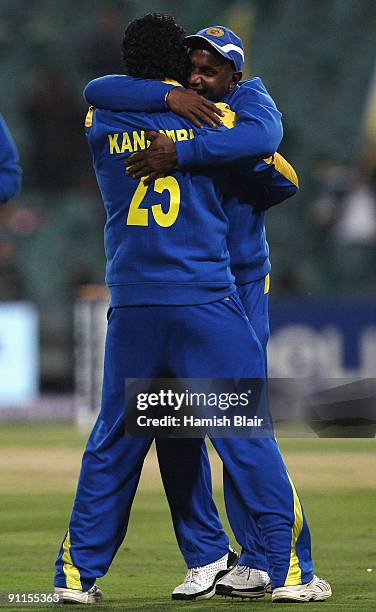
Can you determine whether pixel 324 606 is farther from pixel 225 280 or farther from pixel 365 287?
pixel 365 287

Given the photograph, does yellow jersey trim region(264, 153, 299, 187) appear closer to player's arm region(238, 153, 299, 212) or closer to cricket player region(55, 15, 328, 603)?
player's arm region(238, 153, 299, 212)

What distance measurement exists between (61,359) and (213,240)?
912cm

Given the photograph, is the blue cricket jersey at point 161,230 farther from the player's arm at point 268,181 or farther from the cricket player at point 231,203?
the player's arm at point 268,181

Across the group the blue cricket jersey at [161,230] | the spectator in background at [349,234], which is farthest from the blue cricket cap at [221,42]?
the spectator in background at [349,234]

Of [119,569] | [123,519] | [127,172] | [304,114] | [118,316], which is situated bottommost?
[119,569]

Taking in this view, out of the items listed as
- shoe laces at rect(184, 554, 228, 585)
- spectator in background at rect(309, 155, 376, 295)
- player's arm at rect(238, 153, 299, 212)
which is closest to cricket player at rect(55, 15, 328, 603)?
player's arm at rect(238, 153, 299, 212)

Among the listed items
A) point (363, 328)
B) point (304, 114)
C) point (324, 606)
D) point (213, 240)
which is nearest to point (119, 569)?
point (324, 606)

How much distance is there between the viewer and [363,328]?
40.1ft

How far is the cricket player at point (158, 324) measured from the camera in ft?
13.0

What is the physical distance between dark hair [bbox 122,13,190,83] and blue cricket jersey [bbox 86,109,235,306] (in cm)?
16

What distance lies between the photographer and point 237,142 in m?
3.97

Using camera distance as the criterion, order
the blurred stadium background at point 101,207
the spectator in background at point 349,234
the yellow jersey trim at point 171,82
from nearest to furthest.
Answer: the yellow jersey trim at point 171,82, the blurred stadium background at point 101,207, the spectator in background at point 349,234

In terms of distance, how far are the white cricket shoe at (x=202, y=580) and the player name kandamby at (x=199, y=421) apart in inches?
20.9

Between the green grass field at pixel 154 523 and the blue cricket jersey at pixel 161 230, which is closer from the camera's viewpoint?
the blue cricket jersey at pixel 161 230
